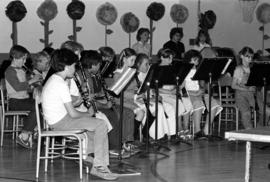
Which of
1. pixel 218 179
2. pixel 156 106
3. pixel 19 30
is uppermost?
pixel 19 30

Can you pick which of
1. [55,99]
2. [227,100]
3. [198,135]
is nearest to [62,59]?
[55,99]

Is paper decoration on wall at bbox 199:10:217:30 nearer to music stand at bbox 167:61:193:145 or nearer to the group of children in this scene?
the group of children

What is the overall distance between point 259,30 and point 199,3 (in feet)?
4.53

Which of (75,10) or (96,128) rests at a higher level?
(75,10)

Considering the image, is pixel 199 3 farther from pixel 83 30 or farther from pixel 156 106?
pixel 156 106

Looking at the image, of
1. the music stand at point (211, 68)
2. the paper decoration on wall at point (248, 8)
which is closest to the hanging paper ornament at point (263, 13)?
the paper decoration on wall at point (248, 8)

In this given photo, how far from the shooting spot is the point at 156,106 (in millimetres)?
8352

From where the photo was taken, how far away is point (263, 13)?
13117mm

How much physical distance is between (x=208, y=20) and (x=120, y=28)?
1734 mm

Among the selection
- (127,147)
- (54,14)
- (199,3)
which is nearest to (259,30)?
(199,3)

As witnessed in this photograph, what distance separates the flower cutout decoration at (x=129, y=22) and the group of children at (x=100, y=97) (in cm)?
296

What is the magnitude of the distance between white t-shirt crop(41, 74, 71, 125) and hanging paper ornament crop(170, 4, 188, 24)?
703cm

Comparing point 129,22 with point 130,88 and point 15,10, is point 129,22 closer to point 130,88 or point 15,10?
point 15,10

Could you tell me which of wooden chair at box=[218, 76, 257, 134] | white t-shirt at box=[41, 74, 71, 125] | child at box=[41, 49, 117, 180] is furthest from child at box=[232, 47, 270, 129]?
white t-shirt at box=[41, 74, 71, 125]
